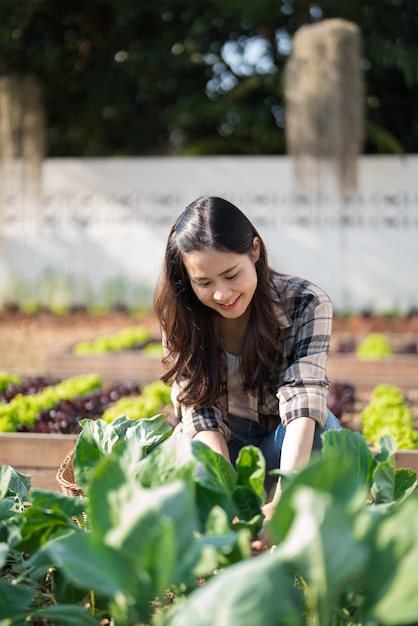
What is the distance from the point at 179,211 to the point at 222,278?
22.0 feet

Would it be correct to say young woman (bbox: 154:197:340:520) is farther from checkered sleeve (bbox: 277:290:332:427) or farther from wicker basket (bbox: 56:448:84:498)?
wicker basket (bbox: 56:448:84:498)

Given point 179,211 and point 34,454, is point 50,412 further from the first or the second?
point 179,211

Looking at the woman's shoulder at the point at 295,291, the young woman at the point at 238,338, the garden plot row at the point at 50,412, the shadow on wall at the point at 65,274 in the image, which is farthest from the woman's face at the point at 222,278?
the shadow on wall at the point at 65,274

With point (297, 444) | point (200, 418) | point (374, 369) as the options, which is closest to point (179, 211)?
point (374, 369)

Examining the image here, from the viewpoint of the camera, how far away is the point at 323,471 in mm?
1127

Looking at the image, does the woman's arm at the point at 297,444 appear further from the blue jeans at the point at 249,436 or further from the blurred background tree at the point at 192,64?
the blurred background tree at the point at 192,64

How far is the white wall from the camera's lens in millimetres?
8312

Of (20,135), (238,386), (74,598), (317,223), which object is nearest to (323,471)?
(74,598)

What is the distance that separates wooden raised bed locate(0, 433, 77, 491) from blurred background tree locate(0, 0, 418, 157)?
6507 millimetres

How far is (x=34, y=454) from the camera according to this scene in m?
3.11

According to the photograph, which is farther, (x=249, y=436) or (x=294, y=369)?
(x=249, y=436)

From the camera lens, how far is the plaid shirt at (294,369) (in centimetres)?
211

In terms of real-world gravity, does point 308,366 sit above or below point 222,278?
below

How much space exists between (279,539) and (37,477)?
2.20m
